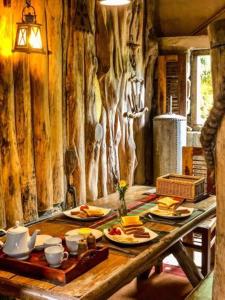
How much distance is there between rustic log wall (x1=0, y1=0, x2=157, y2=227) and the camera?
3.91 meters

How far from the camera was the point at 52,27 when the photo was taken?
4.41 metres

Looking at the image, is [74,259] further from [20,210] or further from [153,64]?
[153,64]

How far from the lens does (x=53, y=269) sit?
1992mm

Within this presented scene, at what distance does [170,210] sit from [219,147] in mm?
1963

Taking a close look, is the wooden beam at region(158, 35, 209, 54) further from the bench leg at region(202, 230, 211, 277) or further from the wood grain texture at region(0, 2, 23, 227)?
the bench leg at region(202, 230, 211, 277)

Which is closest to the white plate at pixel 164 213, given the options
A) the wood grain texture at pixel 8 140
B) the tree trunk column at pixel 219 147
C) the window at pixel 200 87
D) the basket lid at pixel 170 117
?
the wood grain texture at pixel 8 140

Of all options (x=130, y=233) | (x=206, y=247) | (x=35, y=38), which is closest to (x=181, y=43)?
(x=35, y=38)

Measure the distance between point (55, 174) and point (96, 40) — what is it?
1.72 metres

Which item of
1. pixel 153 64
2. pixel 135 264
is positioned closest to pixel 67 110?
pixel 153 64

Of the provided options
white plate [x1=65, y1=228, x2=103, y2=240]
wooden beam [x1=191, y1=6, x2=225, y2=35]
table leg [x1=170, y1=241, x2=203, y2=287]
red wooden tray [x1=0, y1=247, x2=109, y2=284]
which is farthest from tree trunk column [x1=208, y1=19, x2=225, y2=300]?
wooden beam [x1=191, y1=6, x2=225, y2=35]

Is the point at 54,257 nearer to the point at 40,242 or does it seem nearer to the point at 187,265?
the point at 40,242

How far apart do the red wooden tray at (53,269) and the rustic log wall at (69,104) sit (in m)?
1.72

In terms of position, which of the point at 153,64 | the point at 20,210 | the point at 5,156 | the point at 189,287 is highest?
the point at 153,64

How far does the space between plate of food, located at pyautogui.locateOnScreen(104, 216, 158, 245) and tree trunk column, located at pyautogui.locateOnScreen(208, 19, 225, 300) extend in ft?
4.09
